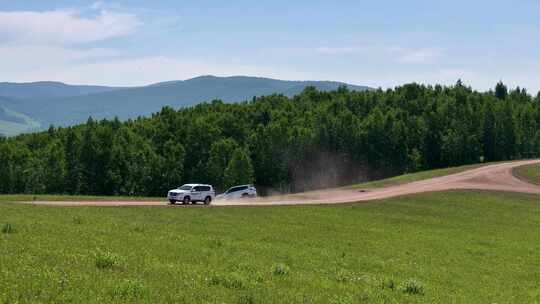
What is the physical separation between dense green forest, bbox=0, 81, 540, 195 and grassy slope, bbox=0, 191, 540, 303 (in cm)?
7054

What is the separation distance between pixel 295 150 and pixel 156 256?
366 feet

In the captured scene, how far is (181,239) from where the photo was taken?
2438 cm

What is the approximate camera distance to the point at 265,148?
12962 centimetres

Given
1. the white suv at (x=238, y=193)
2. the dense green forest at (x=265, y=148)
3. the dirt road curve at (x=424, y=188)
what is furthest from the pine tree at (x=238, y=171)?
the white suv at (x=238, y=193)

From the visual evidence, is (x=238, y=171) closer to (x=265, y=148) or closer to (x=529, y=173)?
(x=265, y=148)

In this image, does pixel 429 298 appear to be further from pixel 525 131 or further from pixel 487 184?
pixel 525 131

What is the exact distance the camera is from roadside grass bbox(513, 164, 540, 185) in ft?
249

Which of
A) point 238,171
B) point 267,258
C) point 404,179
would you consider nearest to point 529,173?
point 404,179

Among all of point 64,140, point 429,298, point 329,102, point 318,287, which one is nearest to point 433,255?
point 429,298

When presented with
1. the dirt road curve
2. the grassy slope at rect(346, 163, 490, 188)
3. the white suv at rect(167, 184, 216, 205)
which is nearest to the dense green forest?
the grassy slope at rect(346, 163, 490, 188)

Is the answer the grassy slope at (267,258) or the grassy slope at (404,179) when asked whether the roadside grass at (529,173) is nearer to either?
the grassy slope at (404,179)

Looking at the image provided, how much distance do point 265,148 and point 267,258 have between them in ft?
354

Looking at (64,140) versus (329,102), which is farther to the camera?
(329,102)

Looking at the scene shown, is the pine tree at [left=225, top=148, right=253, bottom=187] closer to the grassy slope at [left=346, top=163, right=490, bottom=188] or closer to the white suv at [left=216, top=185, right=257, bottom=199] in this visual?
the grassy slope at [left=346, top=163, right=490, bottom=188]
